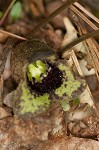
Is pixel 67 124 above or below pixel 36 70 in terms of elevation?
below

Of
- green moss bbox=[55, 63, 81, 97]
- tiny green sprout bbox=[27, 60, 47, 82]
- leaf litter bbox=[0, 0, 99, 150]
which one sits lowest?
leaf litter bbox=[0, 0, 99, 150]

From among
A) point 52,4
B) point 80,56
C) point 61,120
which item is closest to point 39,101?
point 61,120

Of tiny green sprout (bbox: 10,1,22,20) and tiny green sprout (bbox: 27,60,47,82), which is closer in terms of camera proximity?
tiny green sprout (bbox: 27,60,47,82)

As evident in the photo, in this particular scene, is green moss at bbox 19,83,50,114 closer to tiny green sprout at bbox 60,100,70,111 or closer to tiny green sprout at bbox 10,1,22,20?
tiny green sprout at bbox 60,100,70,111

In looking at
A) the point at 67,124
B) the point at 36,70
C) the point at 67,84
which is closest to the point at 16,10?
the point at 36,70

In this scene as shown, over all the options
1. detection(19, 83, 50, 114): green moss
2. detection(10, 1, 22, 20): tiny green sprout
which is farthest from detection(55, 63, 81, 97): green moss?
detection(10, 1, 22, 20): tiny green sprout

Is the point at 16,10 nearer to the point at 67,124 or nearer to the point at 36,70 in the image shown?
the point at 36,70

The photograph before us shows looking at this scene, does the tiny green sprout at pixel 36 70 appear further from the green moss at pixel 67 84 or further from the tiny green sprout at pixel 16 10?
the tiny green sprout at pixel 16 10
